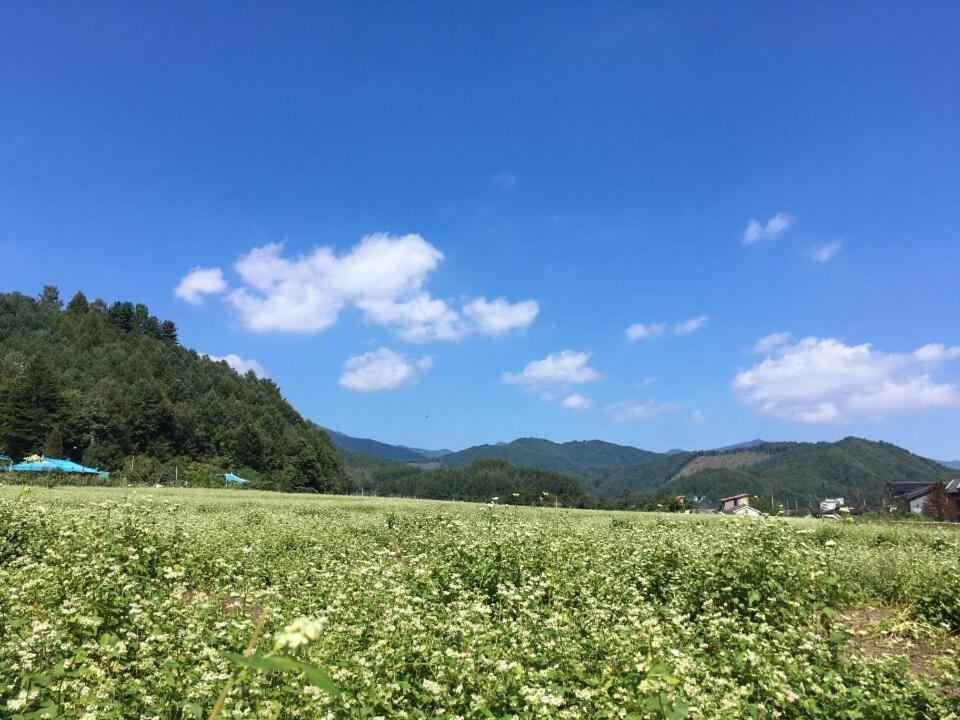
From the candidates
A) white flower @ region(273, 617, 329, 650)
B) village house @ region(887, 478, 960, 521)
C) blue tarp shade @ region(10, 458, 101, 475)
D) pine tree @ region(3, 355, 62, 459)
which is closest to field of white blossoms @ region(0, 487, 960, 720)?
white flower @ region(273, 617, 329, 650)

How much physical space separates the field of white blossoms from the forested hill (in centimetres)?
7570

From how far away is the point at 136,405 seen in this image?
99.1 metres

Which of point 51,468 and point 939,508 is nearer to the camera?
point 939,508

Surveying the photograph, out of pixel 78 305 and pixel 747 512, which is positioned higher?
pixel 78 305

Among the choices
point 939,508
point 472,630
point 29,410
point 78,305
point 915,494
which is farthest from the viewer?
point 78,305

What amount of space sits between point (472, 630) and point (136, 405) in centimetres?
11080

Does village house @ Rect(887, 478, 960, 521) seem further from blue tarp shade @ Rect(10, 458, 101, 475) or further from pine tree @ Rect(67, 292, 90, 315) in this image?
pine tree @ Rect(67, 292, 90, 315)

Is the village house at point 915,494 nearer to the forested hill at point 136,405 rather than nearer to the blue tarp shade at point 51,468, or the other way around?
the forested hill at point 136,405

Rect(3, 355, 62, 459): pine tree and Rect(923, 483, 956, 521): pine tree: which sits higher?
Rect(3, 355, 62, 459): pine tree

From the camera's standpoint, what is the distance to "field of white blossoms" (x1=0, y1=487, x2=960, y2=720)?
186 inches

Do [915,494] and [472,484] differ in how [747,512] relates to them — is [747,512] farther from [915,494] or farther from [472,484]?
[472,484]

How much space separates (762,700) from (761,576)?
361cm

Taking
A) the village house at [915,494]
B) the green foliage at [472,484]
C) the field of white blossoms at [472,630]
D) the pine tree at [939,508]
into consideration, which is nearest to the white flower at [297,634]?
the field of white blossoms at [472,630]

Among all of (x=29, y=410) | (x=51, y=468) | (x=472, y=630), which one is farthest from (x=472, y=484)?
(x=472, y=630)
